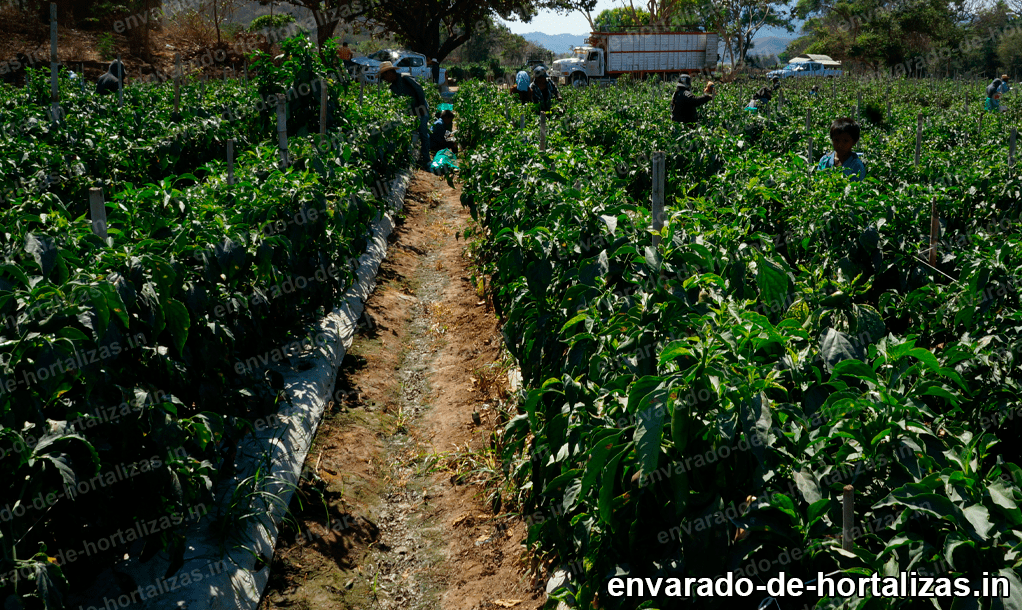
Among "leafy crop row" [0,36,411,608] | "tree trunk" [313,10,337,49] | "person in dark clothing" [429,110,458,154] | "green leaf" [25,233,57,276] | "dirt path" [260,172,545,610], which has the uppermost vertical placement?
"tree trunk" [313,10,337,49]

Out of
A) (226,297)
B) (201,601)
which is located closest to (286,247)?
(226,297)

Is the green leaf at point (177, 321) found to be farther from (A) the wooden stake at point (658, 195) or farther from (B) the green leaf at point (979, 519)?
(B) the green leaf at point (979, 519)

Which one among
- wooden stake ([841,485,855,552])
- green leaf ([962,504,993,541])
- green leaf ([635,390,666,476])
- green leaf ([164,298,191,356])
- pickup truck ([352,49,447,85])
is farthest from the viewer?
pickup truck ([352,49,447,85])

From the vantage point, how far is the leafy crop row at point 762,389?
1.96 meters

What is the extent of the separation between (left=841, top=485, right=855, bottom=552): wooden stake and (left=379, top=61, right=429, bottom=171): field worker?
1298 cm

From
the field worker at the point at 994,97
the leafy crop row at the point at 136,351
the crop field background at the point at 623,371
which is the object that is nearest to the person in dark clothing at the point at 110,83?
the crop field background at the point at 623,371

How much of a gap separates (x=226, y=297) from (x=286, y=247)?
731 mm

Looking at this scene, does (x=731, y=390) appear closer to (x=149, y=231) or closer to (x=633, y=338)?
(x=633, y=338)

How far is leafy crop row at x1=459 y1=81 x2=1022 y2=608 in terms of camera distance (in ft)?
6.45

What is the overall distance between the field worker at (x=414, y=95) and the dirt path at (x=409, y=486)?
24.4ft

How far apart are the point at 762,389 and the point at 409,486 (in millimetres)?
2847

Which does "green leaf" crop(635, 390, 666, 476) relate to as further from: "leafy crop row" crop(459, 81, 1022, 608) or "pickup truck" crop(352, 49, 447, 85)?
"pickup truck" crop(352, 49, 447, 85)

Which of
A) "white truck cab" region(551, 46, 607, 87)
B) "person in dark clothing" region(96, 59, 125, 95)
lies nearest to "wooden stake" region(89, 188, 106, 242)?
"person in dark clothing" region(96, 59, 125, 95)

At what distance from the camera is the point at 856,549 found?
71.7 inches
